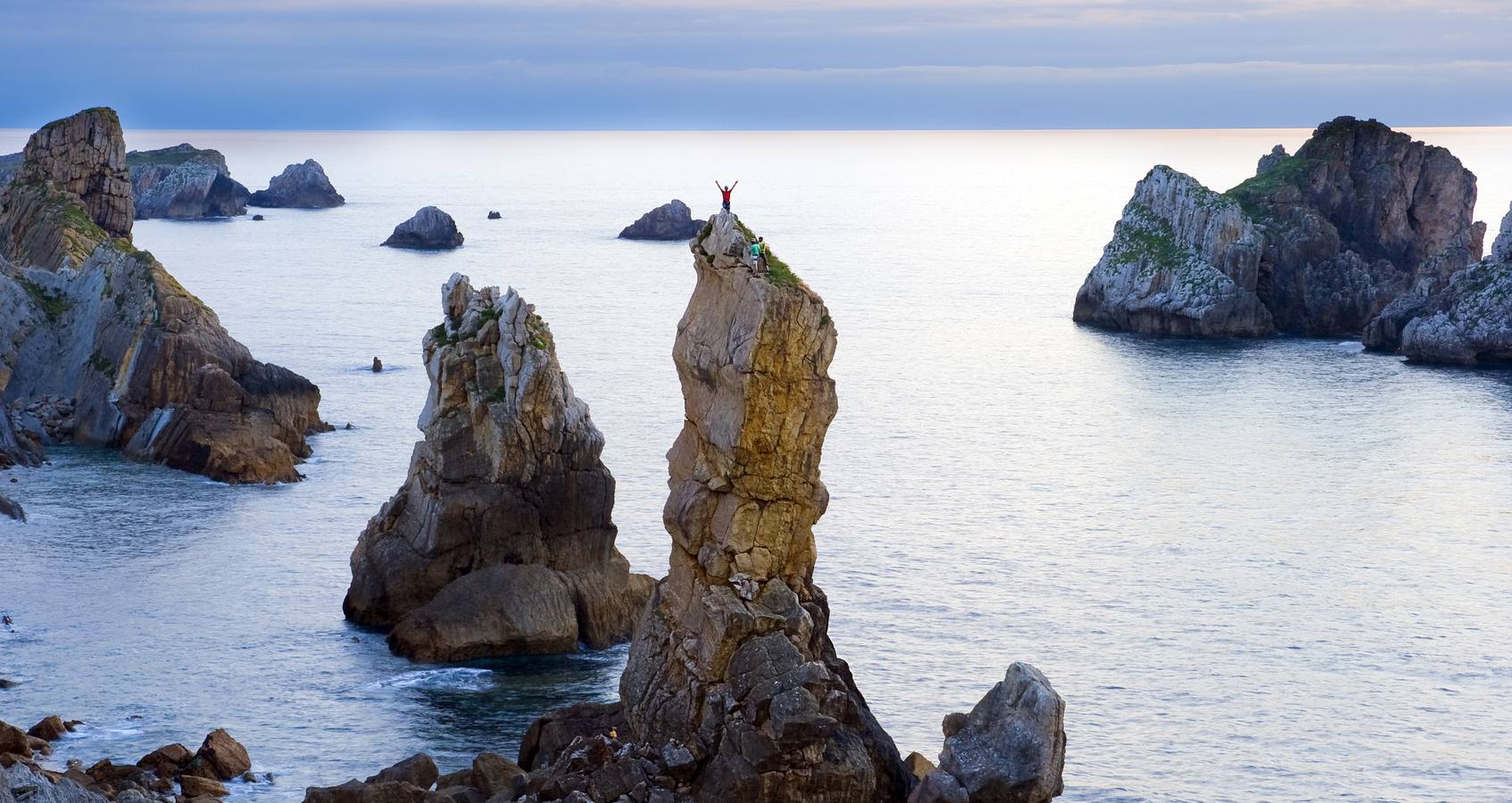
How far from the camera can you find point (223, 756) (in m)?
51.1

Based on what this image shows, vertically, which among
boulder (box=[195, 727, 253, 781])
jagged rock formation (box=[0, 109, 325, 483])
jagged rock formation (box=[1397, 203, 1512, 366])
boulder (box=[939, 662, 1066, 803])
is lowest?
boulder (box=[195, 727, 253, 781])

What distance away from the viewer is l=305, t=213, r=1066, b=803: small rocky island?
42.4 meters

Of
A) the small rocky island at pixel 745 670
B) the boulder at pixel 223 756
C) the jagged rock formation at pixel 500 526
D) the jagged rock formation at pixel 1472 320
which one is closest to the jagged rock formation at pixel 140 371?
the jagged rock formation at pixel 500 526

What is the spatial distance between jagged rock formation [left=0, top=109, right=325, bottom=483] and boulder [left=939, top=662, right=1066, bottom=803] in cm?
5963

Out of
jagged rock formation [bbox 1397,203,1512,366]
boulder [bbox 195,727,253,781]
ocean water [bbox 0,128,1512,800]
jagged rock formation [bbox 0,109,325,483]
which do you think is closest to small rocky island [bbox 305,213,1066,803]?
boulder [bbox 195,727,253,781]

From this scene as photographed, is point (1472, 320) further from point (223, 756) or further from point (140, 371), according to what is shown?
point (223, 756)

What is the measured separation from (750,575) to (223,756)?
57.0ft

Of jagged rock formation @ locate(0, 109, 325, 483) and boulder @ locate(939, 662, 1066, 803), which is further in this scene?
jagged rock formation @ locate(0, 109, 325, 483)

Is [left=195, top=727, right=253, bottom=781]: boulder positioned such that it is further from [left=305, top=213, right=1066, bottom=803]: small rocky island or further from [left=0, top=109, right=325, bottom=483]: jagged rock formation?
[left=0, top=109, right=325, bottom=483]: jagged rock formation

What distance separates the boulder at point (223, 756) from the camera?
50.9 meters

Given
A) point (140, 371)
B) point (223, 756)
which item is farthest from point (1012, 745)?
point (140, 371)

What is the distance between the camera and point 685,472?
4825 cm

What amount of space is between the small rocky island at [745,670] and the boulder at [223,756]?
6.47 m

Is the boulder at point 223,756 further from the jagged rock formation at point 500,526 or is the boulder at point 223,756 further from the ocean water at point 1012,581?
the jagged rock formation at point 500,526
